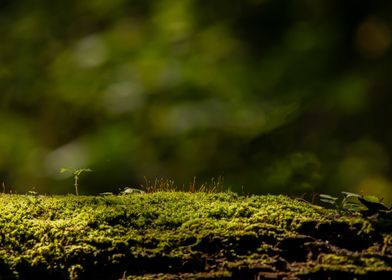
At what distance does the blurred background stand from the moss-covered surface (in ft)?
3.24

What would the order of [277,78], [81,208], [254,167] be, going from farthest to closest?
1. [254,167]
2. [277,78]
3. [81,208]

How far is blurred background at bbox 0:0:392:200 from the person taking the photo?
3326 mm

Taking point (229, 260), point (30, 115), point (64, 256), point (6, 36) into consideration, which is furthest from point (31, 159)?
point (229, 260)

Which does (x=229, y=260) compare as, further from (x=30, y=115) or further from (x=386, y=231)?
(x=30, y=115)

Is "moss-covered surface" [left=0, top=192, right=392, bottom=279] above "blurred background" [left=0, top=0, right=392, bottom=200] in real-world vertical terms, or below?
below

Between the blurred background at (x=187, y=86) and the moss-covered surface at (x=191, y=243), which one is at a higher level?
the blurred background at (x=187, y=86)

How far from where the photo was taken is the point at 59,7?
4074 mm

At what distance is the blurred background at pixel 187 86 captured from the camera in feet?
10.9

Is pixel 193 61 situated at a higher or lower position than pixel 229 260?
higher

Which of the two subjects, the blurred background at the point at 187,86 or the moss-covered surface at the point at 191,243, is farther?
the blurred background at the point at 187,86

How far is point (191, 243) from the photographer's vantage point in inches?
75.8

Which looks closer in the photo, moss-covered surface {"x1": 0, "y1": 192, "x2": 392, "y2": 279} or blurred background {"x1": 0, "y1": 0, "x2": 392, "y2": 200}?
moss-covered surface {"x1": 0, "y1": 192, "x2": 392, "y2": 279}

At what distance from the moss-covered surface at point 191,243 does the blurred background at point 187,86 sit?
99 cm

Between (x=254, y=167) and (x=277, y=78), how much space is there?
7.90ft
